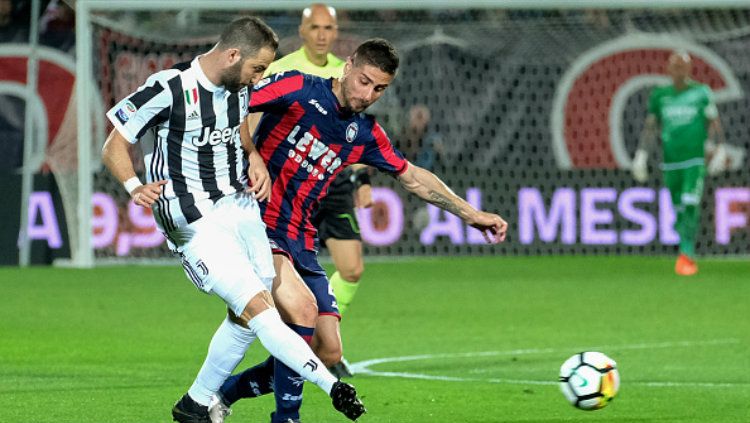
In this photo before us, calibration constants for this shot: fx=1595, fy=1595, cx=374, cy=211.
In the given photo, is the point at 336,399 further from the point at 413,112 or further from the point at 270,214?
the point at 413,112

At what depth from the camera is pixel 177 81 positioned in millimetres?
6473

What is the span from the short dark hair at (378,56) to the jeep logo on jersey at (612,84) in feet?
42.4

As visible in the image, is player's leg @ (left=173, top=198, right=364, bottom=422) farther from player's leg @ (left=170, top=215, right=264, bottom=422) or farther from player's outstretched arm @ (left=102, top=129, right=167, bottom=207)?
player's outstretched arm @ (left=102, top=129, right=167, bottom=207)

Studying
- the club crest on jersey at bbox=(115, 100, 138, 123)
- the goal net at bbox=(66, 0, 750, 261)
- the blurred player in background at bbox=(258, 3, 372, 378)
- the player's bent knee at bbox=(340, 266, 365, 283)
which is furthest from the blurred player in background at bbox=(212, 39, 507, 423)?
the goal net at bbox=(66, 0, 750, 261)

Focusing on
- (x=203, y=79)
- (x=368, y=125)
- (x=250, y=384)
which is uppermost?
(x=203, y=79)

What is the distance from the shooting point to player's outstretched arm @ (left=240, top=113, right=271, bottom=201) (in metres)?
6.64

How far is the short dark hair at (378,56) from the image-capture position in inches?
262

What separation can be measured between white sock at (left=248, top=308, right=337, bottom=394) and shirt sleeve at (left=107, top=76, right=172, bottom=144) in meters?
0.89

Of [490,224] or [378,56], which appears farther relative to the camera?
[490,224]

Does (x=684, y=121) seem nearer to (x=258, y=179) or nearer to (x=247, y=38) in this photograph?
(x=258, y=179)

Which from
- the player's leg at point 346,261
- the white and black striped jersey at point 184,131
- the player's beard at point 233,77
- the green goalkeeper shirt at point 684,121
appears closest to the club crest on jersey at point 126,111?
the white and black striped jersey at point 184,131

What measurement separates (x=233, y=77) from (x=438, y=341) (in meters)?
4.44

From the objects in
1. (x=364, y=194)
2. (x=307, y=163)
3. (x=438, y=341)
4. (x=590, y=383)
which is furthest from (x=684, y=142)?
(x=307, y=163)

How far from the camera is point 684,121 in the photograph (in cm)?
1620
